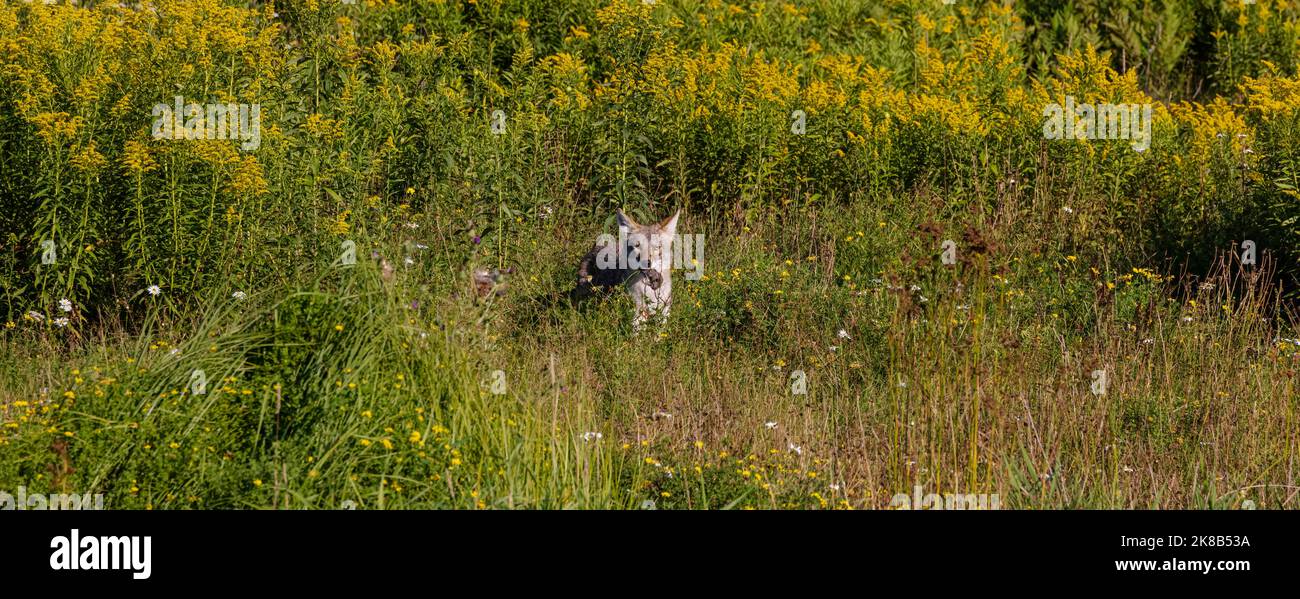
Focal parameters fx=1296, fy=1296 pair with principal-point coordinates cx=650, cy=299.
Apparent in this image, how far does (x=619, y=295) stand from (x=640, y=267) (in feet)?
0.72

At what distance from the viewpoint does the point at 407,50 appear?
9.11m

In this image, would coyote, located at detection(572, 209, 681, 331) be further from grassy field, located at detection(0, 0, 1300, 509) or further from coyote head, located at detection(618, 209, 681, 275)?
grassy field, located at detection(0, 0, 1300, 509)

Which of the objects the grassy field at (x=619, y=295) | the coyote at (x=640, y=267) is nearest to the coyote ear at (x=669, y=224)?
the coyote at (x=640, y=267)

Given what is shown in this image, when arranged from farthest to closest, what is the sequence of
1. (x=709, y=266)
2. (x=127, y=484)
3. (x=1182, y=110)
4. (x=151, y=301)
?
(x=1182, y=110) < (x=709, y=266) < (x=151, y=301) < (x=127, y=484)

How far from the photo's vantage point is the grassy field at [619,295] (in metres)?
5.50

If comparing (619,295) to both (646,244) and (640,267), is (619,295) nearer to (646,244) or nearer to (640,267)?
(640,267)

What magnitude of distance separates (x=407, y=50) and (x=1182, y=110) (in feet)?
22.0

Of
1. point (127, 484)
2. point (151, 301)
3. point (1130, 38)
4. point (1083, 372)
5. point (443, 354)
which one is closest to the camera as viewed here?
point (127, 484)

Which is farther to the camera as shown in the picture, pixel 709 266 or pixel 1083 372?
pixel 709 266

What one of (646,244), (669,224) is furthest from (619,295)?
(669,224)

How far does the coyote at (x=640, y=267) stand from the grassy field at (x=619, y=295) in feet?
0.43

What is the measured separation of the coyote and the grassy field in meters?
0.13

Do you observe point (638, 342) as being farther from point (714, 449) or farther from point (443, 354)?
point (443, 354)

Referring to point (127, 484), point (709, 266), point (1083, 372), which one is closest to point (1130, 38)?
point (709, 266)
